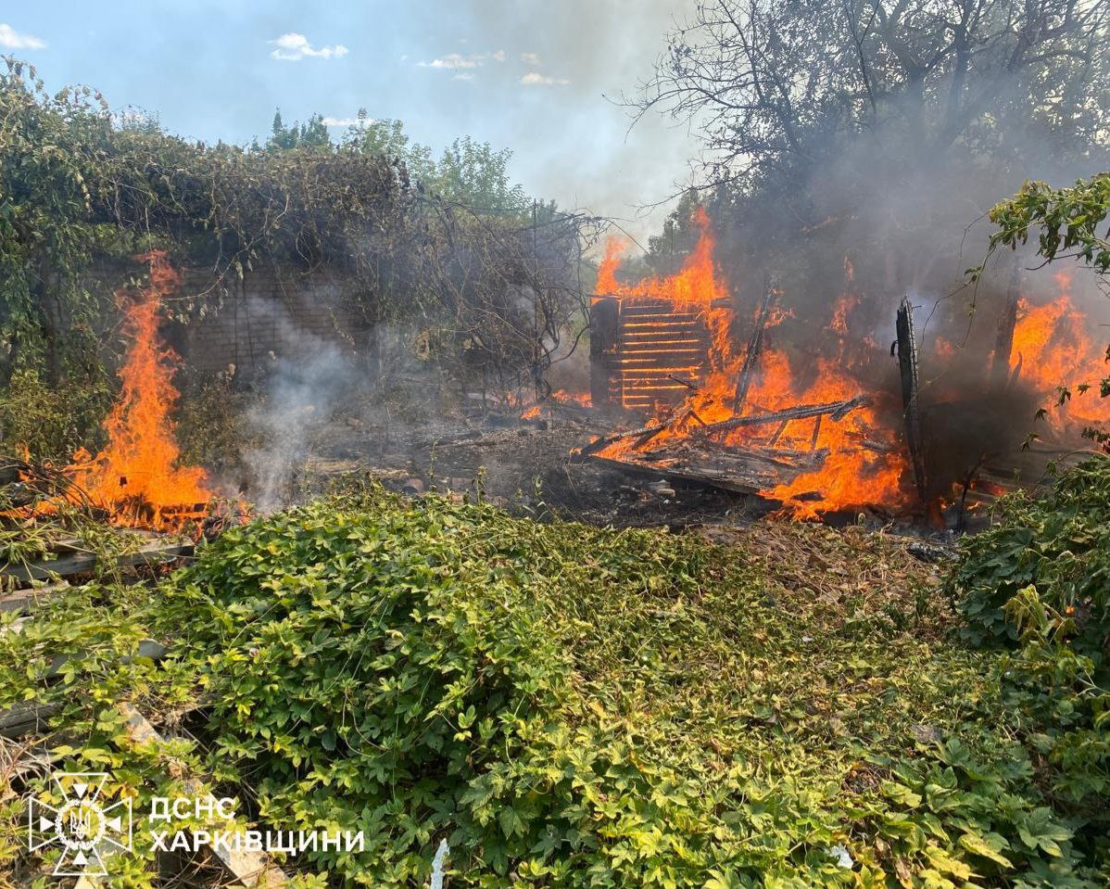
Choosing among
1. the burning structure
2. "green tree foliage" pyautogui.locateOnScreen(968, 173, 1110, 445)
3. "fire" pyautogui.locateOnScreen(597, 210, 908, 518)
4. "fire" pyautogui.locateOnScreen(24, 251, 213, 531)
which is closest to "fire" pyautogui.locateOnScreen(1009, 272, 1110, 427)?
the burning structure

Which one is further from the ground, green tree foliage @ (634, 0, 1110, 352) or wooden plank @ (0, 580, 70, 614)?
green tree foliage @ (634, 0, 1110, 352)

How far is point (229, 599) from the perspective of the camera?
4.00 meters

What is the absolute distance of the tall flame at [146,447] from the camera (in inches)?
230

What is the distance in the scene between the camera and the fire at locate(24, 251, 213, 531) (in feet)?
19.0

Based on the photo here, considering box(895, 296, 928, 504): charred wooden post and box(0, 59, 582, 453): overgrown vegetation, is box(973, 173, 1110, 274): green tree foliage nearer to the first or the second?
box(895, 296, 928, 504): charred wooden post

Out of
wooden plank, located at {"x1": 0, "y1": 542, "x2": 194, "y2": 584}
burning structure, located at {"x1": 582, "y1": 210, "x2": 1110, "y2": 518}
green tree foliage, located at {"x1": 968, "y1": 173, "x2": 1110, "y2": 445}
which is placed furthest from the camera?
burning structure, located at {"x1": 582, "y1": 210, "x2": 1110, "y2": 518}

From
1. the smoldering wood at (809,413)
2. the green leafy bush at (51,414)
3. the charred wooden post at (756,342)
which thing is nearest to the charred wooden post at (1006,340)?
the smoldering wood at (809,413)

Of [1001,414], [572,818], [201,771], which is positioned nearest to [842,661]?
[572,818]

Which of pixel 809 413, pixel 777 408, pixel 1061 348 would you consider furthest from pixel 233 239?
pixel 1061 348

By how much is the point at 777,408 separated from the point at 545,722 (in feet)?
33.8

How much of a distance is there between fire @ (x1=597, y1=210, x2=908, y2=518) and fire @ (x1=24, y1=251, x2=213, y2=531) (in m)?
5.19

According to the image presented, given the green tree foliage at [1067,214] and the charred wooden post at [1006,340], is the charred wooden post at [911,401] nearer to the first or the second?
the charred wooden post at [1006,340]

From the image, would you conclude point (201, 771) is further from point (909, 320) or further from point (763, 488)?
point (909, 320)

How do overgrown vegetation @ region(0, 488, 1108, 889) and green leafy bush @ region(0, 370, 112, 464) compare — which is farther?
green leafy bush @ region(0, 370, 112, 464)
